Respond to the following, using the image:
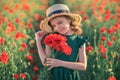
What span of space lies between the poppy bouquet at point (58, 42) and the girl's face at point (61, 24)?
0.72 ft

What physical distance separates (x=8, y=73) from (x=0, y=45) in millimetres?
369

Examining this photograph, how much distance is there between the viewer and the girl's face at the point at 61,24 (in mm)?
4739

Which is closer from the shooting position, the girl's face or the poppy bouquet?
the poppy bouquet

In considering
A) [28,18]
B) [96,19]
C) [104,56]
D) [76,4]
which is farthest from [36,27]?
[104,56]

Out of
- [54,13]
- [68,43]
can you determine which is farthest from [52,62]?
[54,13]

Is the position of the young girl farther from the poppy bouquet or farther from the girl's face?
the poppy bouquet

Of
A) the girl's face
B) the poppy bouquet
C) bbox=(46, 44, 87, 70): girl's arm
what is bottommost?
bbox=(46, 44, 87, 70): girl's arm

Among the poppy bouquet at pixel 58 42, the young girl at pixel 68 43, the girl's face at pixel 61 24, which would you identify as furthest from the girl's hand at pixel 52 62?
the girl's face at pixel 61 24

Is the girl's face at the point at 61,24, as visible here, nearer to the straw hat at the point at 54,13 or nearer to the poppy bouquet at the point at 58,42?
the straw hat at the point at 54,13

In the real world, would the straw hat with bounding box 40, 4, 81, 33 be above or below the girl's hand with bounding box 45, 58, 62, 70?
above

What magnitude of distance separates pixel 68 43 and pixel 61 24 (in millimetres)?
263

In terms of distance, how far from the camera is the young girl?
15.6 feet

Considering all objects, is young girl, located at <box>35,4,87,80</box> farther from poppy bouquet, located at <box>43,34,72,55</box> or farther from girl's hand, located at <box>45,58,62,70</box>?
poppy bouquet, located at <box>43,34,72,55</box>

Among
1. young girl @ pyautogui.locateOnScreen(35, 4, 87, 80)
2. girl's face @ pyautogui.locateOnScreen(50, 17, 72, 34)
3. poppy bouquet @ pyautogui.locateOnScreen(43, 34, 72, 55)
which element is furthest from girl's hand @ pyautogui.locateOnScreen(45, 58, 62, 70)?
girl's face @ pyautogui.locateOnScreen(50, 17, 72, 34)
